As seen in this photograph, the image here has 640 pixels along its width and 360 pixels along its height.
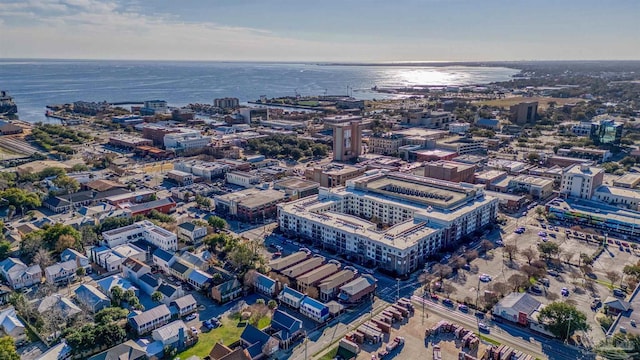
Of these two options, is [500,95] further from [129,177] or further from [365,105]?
[129,177]

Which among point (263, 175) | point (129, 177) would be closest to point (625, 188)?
point (263, 175)

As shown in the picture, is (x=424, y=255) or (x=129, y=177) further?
(x=129, y=177)

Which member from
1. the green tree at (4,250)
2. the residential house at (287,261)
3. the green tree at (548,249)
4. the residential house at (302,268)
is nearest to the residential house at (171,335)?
the residential house at (302,268)

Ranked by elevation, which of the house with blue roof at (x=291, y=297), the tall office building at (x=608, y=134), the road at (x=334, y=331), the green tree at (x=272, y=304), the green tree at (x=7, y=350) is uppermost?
the tall office building at (x=608, y=134)

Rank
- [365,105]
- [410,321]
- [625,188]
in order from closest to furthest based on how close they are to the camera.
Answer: [410,321], [625,188], [365,105]

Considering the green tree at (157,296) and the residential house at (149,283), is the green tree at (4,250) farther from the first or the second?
the green tree at (157,296)
